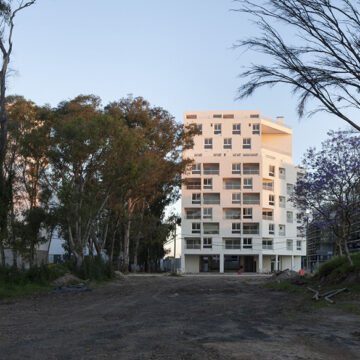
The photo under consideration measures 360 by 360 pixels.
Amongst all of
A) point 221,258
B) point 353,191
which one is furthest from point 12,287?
point 221,258

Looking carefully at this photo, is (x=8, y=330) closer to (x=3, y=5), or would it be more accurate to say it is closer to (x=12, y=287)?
(x=12, y=287)

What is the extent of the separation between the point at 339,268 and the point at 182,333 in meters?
13.3

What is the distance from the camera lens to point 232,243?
244ft

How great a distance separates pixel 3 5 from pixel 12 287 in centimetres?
1330

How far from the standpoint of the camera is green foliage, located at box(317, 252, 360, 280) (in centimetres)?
1958

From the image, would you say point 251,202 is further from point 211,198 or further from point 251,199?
point 211,198

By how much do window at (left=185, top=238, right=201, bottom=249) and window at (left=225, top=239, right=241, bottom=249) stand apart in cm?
413

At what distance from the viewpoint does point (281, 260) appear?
7850cm

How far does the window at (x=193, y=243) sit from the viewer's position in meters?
74.3

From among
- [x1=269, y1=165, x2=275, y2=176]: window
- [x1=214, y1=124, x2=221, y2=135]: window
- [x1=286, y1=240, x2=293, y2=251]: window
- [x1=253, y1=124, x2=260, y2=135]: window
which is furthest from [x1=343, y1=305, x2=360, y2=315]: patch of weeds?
[x1=253, y1=124, x2=260, y2=135]: window

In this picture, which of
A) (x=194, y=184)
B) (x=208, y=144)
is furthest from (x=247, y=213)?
(x=208, y=144)

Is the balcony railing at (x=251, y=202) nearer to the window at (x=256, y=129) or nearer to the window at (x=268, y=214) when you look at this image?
the window at (x=268, y=214)

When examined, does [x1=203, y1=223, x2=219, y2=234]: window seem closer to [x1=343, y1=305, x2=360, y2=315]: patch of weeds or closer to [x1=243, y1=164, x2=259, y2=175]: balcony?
[x1=243, y1=164, x2=259, y2=175]: balcony

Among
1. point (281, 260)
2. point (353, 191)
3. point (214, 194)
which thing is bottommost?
point (281, 260)
